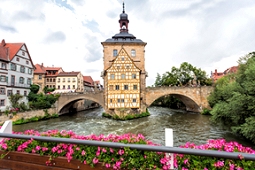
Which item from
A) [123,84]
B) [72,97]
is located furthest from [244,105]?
[72,97]

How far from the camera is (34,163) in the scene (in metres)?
2.30

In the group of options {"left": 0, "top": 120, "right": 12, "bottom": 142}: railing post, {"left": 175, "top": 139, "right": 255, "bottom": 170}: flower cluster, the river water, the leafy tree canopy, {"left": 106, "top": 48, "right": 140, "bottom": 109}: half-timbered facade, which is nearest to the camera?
{"left": 175, "top": 139, "right": 255, "bottom": 170}: flower cluster

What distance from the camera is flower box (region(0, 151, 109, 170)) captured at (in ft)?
7.14

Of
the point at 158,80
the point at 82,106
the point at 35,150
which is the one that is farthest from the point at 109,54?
the point at 158,80

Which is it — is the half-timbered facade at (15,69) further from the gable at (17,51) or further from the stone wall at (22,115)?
the stone wall at (22,115)

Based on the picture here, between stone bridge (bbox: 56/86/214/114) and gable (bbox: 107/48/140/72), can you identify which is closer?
gable (bbox: 107/48/140/72)

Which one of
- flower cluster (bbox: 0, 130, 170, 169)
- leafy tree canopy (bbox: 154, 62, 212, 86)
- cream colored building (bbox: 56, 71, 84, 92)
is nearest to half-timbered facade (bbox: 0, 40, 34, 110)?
cream colored building (bbox: 56, 71, 84, 92)

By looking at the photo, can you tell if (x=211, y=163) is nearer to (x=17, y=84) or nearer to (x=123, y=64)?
(x=123, y=64)

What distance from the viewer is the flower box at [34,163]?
7.14 feet

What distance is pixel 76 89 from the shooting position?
40.9 meters

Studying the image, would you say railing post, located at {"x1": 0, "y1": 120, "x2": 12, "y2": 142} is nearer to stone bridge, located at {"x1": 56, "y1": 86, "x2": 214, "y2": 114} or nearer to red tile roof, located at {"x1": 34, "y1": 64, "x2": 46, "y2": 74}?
stone bridge, located at {"x1": 56, "y1": 86, "x2": 214, "y2": 114}

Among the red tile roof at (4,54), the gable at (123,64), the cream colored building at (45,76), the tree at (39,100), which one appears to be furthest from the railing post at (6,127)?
the cream colored building at (45,76)

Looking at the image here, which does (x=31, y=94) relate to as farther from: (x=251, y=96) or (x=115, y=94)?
(x=251, y=96)

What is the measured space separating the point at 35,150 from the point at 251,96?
10.4 m
